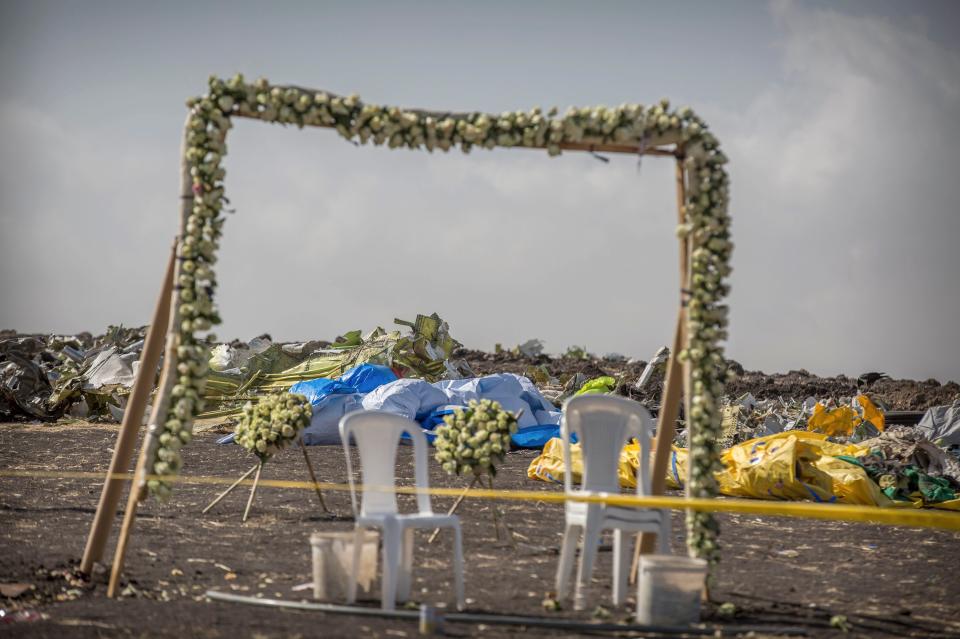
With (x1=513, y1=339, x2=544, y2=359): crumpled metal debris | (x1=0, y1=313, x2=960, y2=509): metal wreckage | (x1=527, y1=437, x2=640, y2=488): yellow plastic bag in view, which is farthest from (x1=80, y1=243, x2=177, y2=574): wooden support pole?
(x1=513, y1=339, x2=544, y2=359): crumpled metal debris

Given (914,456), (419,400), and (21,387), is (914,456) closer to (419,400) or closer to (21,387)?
(419,400)

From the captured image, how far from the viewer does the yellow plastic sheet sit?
10.4 m

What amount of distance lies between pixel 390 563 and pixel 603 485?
1495 mm

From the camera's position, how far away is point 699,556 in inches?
248

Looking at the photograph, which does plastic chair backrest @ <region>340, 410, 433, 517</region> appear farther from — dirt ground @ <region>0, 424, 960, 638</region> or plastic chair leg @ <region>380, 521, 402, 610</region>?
dirt ground @ <region>0, 424, 960, 638</region>

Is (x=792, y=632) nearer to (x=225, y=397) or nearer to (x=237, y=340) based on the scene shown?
(x=225, y=397)

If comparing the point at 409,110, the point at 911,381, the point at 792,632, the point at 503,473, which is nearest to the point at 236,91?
the point at 409,110

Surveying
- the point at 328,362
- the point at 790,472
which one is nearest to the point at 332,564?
the point at 790,472

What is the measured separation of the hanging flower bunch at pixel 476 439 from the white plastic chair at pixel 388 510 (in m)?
1.13

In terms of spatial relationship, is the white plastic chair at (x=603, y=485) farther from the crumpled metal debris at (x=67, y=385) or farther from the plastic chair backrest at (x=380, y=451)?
the crumpled metal debris at (x=67, y=385)

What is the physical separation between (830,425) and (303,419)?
747 centimetres

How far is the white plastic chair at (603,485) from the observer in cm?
616

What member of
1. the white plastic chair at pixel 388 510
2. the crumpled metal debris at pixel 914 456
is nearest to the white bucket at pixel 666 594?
the white plastic chair at pixel 388 510

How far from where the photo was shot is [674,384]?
21.6 feet
